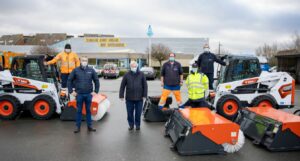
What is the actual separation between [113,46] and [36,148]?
1618 inches

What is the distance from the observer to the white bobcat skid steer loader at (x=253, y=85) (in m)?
8.22

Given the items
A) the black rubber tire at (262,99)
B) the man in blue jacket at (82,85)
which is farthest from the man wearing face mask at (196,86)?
the man in blue jacket at (82,85)

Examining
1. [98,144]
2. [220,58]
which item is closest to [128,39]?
[220,58]

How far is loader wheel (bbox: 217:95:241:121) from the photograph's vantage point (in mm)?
7953

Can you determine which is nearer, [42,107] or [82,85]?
[82,85]

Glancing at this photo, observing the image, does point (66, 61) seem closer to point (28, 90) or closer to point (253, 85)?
point (28, 90)

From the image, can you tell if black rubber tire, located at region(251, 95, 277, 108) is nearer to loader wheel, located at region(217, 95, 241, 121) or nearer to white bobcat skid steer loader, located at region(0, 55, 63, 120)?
loader wheel, located at region(217, 95, 241, 121)

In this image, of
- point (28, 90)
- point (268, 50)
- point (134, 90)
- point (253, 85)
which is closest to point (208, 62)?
point (253, 85)

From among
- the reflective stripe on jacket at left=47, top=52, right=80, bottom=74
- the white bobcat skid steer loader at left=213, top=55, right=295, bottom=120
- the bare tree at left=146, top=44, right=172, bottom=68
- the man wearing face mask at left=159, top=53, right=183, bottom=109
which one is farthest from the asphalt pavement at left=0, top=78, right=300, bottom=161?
the bare tree at left=146, top=44, right=172, bottom=68

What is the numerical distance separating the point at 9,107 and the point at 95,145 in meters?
3.80

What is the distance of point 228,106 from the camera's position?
8055 millimetres

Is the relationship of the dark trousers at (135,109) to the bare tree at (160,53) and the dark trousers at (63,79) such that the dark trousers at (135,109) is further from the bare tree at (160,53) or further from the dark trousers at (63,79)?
the bare tree at (160,53)

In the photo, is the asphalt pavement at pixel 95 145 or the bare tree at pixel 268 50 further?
the bare tree at pixel 268 50

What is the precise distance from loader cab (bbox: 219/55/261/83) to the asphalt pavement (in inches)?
110
